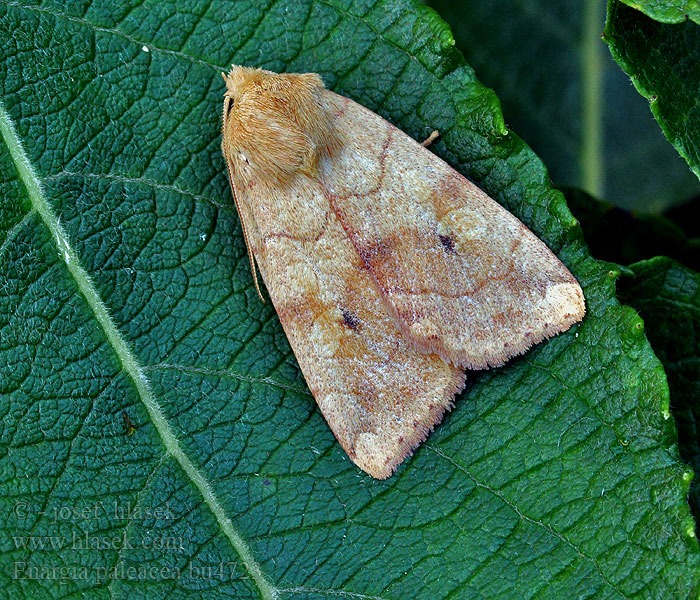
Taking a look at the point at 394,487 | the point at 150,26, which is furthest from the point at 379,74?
the point at 394,487

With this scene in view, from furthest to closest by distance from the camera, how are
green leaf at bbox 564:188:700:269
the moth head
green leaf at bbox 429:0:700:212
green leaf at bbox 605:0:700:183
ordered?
green leaf at bbox 429:0:700:212, green leaf at bbox 564:188:700:269, the moth head, green leaf at bbox 605:0:700:183

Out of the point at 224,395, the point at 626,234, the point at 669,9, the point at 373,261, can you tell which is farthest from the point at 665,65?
the point at 224,395

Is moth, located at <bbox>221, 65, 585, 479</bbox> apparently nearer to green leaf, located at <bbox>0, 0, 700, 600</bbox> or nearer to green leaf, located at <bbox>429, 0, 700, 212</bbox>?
green leaf, located at <bbox>0, 0, 700, 600</bbox>

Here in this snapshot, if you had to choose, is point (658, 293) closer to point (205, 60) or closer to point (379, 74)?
point (379, 74)

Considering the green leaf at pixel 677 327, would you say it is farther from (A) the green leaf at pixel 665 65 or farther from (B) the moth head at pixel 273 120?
(B) the moth head at pixel 273 120

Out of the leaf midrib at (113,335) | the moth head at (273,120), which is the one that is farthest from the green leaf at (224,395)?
the moth head at (273,120)

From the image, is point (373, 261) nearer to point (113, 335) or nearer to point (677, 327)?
point (113, 335)

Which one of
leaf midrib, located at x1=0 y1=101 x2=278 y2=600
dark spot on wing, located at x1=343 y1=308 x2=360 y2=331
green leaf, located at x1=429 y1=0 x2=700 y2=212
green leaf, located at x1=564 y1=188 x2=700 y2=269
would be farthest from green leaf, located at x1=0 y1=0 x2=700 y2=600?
green leaf, located at x1=429 y1=0 x2=700 y2=212
